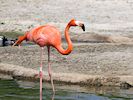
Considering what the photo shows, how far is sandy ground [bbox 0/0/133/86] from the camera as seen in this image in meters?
9.91

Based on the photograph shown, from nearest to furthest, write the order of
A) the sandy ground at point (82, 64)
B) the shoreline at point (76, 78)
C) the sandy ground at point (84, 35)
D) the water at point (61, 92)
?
the water at point (61, 92)
the shoreline at point (76, 78)
the sandy ground at point (82, 64)
the sandy ground at point (84, 35)

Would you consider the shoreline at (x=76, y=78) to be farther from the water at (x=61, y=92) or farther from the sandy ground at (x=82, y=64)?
the water at (x=61, y=92)

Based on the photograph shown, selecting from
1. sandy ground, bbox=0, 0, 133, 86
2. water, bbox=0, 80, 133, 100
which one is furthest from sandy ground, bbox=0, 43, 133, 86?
water, bbox=0, 80, 133, 100

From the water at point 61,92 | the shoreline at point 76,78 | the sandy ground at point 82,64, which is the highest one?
the sandy ground at point 82,64

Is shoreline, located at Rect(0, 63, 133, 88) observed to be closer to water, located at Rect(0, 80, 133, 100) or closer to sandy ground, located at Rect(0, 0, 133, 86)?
sandy ground, located at Rect(0, 0, 133, 86)

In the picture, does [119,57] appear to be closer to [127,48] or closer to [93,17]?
[127,48]

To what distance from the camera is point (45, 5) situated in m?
21.1

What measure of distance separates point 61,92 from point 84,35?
7075 millimetres

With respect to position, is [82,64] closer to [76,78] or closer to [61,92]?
[76,78]

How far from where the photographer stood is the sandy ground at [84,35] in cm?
991

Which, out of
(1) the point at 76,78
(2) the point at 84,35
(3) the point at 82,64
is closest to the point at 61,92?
(1) the point at 76,78

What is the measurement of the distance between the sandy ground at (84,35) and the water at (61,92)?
365 millimetres

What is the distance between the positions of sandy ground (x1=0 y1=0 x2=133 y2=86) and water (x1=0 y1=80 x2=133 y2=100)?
36 centimetres

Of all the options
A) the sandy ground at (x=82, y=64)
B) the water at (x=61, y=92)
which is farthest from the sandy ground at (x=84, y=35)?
the water at (x=61, y=92)
